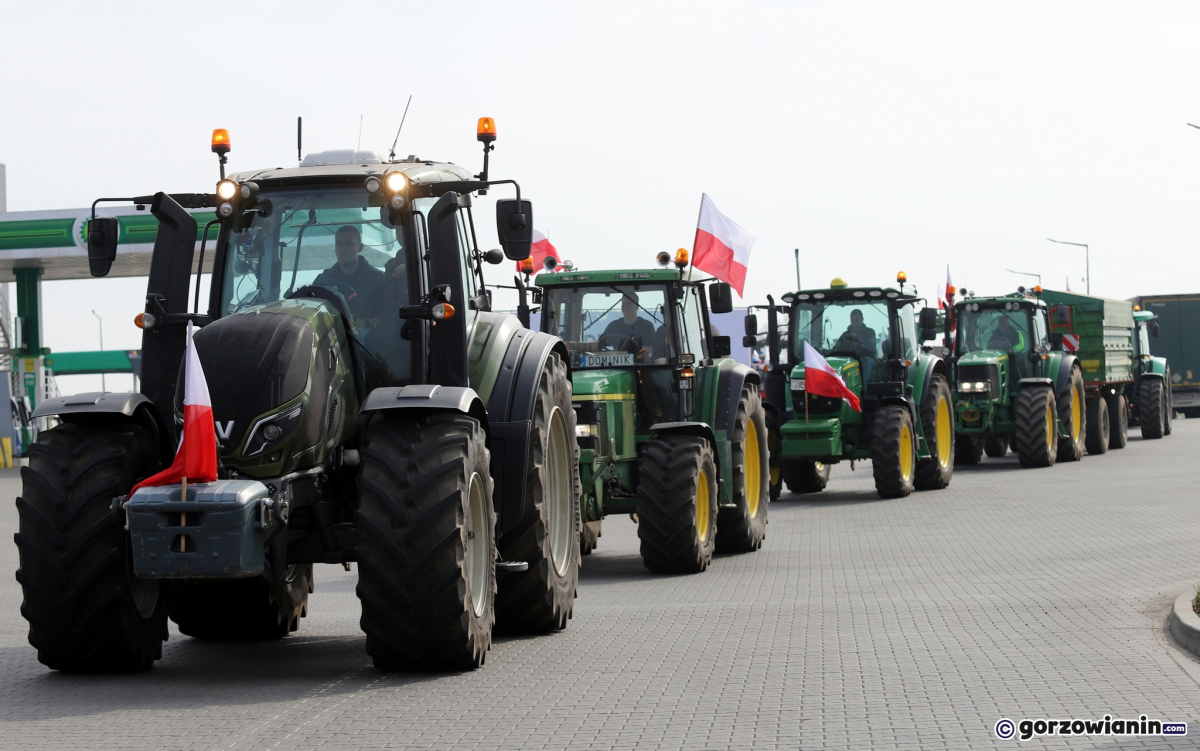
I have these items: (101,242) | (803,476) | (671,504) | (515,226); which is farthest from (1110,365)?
(101,242)

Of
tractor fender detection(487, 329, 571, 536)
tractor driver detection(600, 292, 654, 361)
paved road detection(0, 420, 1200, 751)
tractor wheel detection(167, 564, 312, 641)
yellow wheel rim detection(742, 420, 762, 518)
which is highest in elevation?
tractor driver detection(600, 292, 654, 361)

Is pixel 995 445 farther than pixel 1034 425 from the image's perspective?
Yes

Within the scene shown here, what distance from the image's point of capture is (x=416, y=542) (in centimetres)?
754

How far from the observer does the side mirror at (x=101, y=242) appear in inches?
334

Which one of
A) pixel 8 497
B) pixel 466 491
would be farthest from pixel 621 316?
pixel 8 497

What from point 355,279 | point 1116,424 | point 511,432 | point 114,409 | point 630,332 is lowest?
point 1116,424

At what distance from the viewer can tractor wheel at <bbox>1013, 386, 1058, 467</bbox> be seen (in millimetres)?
24750

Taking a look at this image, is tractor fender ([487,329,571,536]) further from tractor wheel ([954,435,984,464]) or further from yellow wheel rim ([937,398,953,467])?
tractor wheel ([954,435,984,464])

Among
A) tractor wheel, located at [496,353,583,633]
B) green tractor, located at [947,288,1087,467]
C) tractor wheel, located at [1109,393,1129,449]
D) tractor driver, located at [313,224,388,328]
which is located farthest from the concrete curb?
tractor wheel, located at [1109,393,1129,449]

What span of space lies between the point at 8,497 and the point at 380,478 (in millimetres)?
20542

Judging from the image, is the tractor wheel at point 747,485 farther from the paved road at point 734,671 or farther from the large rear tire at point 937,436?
the large rear tire at point 937,436

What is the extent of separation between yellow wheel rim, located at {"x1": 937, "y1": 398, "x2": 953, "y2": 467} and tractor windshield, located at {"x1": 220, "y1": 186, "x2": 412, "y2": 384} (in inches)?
570

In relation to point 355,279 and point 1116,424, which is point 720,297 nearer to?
point 355,279

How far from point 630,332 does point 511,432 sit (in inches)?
220
